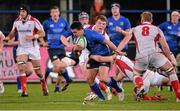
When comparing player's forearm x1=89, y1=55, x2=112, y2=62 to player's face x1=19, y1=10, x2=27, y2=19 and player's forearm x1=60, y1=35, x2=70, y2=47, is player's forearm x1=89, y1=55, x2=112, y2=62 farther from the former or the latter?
player's forearm x1=60, y1=35, x2=70, y2=47

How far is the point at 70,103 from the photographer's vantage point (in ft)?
60.5

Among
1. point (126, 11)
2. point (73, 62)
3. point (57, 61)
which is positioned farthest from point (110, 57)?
point (126, 11)

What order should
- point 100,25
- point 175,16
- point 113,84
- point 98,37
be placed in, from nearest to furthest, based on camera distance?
1. point 98,37
2. point 100,25
3. point 113,84
4. point 175,16

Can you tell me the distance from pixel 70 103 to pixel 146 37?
227 centimetres

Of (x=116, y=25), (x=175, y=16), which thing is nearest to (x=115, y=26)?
(x=116, y=25)

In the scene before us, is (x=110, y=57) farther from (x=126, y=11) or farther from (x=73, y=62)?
(x=126, y=11)

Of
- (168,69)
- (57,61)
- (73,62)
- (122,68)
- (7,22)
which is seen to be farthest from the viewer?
(7,22)

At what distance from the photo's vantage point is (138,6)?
31219 millimetres

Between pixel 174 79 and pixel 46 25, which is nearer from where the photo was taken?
pixel 174 79

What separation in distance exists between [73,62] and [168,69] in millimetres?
8089

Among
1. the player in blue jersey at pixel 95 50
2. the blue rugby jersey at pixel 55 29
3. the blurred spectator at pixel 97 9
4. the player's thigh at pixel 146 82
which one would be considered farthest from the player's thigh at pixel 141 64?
the blurred spectator at pixel 97 9

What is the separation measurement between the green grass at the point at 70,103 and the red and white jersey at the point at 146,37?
3.91 feet

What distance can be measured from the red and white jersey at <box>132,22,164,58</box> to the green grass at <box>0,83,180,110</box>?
119 centimetres

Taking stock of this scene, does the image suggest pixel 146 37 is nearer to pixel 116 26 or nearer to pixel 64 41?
pixel 64 41
